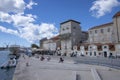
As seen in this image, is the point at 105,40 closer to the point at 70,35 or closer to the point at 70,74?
the point at 70,35

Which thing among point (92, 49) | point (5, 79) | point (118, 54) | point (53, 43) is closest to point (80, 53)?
point (92, 49)

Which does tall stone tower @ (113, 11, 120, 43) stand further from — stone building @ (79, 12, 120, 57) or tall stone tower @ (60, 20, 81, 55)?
tall stone tower @ (60, 20, 81, 55)

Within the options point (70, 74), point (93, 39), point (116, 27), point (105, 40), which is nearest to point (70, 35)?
point (93, 39)

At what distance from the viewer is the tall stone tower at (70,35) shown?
3091 inches

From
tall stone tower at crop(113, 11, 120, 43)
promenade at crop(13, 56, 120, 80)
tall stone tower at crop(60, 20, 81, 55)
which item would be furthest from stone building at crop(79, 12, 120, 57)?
promenade at crop(13, 56, 120, 80)

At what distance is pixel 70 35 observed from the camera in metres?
78.4

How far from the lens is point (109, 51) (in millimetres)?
56312

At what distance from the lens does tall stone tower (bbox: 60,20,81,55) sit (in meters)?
78.5

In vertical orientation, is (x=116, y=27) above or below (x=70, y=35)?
above

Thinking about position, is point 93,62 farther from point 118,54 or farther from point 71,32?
point 71,32

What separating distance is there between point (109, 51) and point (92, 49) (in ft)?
25.4

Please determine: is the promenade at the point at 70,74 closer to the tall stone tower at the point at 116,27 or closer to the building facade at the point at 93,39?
the building facade at the point at 93,39

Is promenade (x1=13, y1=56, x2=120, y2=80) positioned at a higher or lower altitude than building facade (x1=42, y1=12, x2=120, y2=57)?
lower

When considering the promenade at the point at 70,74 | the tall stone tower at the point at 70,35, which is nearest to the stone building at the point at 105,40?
the tall stone tower at the point at 70,35
